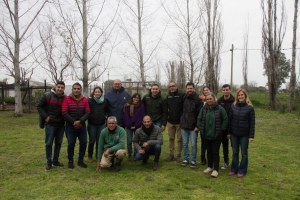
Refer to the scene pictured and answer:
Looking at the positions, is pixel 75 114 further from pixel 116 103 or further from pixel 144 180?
pixel 144 180

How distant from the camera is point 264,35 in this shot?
17297 mm

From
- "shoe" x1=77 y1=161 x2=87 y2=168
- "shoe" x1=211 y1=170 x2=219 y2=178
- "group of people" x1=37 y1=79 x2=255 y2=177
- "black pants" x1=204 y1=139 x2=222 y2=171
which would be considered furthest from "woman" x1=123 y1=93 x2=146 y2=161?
"shoe" x1=211 y1=170 x2=219 y2=178

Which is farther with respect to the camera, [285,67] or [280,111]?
[285,67]

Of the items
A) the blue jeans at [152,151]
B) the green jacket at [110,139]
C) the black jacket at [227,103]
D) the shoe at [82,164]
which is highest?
the black jacket at [227,103]

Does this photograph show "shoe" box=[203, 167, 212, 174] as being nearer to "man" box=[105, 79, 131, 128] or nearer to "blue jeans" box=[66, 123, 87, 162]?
"man" box=[105, 79, 131, 128]

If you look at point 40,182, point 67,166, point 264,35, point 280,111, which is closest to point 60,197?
point 40,182

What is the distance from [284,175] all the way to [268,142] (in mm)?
3294

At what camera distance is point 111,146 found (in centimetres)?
498

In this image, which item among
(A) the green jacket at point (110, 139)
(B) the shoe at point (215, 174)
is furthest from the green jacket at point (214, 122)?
(A) the green jacket at point (110, 139)

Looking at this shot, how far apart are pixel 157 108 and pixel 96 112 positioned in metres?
1.28

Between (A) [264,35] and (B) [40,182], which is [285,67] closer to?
(A) [264,35]

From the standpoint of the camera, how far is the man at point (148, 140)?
5.02 m

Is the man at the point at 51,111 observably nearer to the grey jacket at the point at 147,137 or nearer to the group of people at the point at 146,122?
the group of people at the point at 146,122

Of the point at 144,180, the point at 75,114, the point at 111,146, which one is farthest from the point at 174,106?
the point at 75,114
